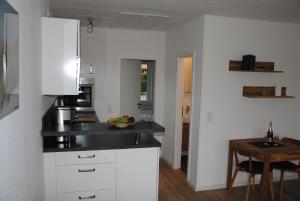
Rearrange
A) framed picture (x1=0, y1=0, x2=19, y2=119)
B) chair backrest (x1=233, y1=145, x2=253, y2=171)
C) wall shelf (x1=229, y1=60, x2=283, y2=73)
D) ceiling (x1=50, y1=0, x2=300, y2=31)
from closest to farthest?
framed picture (x1=0, y1=0, x2=19, y2=119)
ceiling (x1=50, y1=0, x2=300, y2=31)
chair backrest (x1=233, y1=145, x2=253, y2=171)
wall shelf (x1=229, y1=60, x2=283, y2=73)

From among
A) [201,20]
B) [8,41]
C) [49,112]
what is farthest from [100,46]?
[8,41]

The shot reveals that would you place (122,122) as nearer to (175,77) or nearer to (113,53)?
(175,77)

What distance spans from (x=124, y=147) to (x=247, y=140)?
2.15m

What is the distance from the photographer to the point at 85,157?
2.57 metres

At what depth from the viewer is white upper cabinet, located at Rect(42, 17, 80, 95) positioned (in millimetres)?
2395

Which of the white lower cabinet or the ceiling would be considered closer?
the white lower cabinet

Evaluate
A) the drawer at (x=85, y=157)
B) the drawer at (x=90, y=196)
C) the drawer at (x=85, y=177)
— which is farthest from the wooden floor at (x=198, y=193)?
the drawer at (x=85, y=157)

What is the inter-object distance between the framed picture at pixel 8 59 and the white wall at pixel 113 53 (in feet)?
12.0

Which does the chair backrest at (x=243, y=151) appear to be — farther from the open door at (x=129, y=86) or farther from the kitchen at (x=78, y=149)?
the open door at (x=129, y=86)

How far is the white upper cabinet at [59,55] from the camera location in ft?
7.86

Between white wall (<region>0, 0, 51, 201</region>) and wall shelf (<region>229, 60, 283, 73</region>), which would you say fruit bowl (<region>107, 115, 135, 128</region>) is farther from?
wall shelf (<region>229, 60, 283, 73</region>)

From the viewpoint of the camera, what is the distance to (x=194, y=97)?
3.94 meters

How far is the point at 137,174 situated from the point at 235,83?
2.11 m

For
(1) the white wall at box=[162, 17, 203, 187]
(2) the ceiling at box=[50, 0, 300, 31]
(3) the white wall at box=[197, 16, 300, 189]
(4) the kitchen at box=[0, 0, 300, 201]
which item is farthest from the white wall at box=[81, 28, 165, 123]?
(3) the white wall at box=[197, 16, 300, 189]
